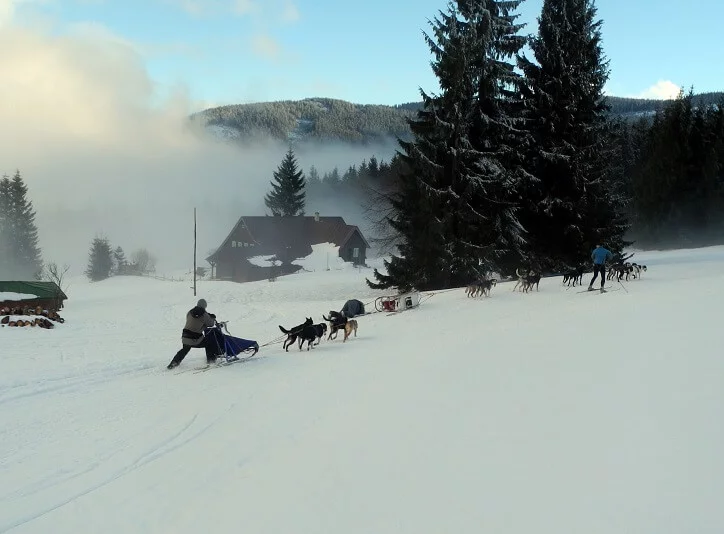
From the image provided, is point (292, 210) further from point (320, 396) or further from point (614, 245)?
point (320, 396)

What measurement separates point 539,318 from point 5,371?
13318mm

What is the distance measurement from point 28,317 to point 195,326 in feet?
39.4

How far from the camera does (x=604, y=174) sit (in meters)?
26.1

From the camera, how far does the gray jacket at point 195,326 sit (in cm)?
1223

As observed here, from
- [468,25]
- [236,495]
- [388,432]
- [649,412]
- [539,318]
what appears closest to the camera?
[236,495]

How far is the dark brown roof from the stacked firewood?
37893 mm

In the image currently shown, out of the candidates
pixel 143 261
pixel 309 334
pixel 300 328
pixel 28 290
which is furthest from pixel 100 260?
pixel 309 334

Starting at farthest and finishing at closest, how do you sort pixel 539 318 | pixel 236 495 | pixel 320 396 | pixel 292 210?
pixel 292 210
pixel 539 318
pixel 320 396
pixel 236 495

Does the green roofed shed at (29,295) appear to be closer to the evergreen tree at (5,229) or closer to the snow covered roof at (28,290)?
the snow covered roof at (28,290)

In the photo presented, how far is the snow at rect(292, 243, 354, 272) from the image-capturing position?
189 feet

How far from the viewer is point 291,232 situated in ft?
203

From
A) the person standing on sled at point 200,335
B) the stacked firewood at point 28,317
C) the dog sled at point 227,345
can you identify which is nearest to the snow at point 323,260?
the stacked firewood at point 28,317

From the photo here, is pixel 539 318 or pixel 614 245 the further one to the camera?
pixel 614 245

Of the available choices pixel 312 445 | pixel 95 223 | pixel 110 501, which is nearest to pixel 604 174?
pixel 312 445
